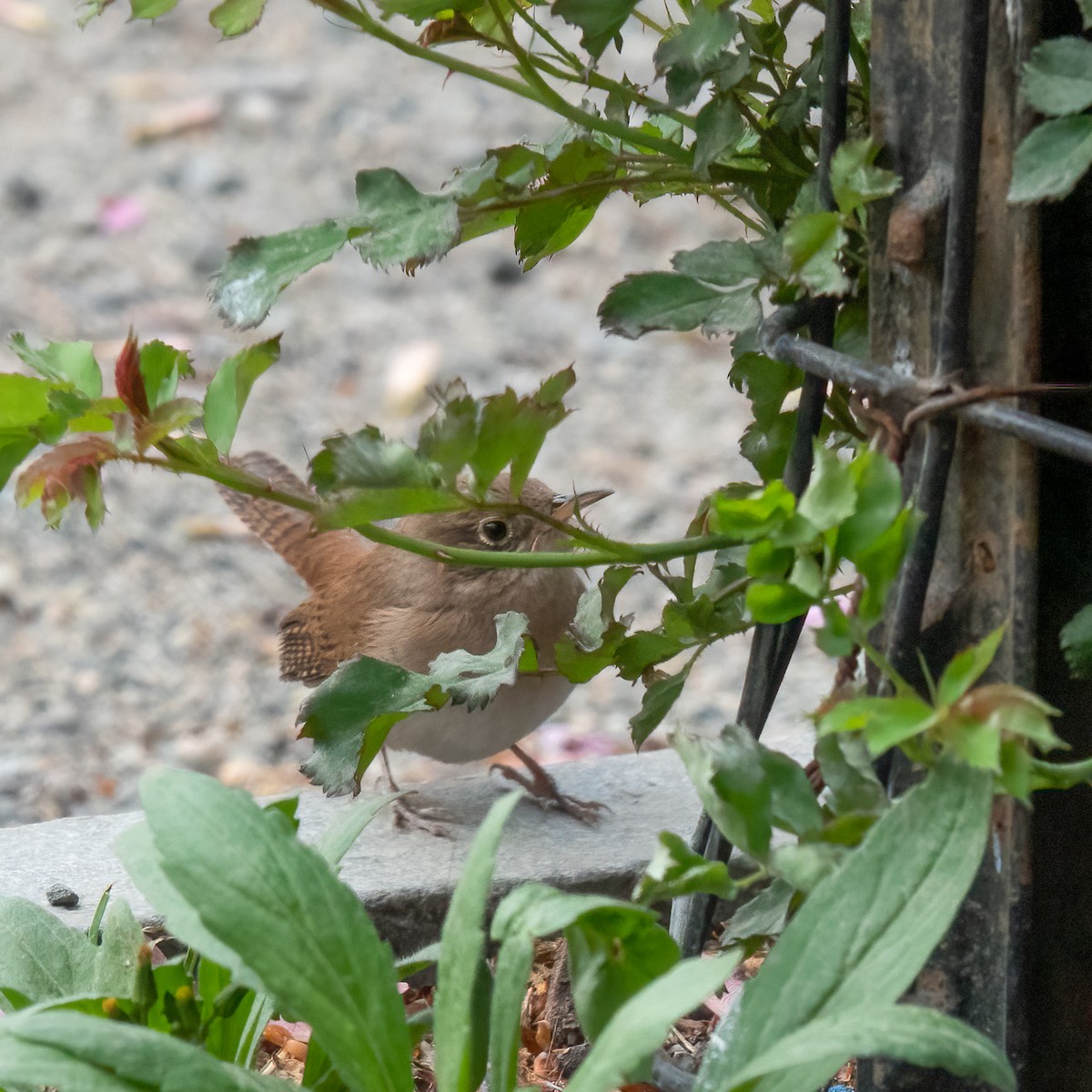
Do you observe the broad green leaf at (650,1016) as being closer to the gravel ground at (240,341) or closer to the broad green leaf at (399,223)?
the broad green leaf at (399,223)

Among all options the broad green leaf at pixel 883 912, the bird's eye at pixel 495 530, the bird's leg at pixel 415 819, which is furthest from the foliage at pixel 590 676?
the bird's eye at pixel 495 530

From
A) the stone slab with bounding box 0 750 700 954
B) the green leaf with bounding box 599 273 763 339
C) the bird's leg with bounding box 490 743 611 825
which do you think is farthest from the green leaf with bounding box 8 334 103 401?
the bird's leg with bounding box 490 743 611 825

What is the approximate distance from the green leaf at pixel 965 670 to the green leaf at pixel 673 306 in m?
0.43

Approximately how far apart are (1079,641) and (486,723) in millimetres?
1725

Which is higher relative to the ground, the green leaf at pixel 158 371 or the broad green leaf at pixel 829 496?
the green leaf at pixel 158 371

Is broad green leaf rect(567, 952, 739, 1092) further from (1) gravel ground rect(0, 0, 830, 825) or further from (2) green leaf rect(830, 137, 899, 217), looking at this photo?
(1) gravel ground rect(0, 0, 830, 825)

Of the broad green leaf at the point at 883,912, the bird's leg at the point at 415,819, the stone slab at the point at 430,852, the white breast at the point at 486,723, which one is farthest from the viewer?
the white breast at the point at 486,723

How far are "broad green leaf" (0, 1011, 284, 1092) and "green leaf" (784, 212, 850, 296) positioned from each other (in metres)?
0.72

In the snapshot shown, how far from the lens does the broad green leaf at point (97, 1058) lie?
1.11 m

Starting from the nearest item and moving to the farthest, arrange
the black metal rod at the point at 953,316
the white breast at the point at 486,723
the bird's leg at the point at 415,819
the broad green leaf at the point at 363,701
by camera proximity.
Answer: the black metal rod at the point at 953,316 → the broad green leaf at the point at 363,701 → the bird's leg at the point at 415,819 → the white breast at the point at 486,723

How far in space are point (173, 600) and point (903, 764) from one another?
12.2 feet

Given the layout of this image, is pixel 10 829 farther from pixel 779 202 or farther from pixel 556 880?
pixel 779 202

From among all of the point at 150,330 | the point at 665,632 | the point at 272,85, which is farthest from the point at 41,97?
the point at 665,632

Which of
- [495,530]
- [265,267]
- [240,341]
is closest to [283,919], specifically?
[265,267]
